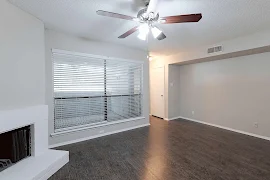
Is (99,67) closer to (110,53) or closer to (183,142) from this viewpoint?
(110,53)

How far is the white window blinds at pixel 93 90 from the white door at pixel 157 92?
130 cm

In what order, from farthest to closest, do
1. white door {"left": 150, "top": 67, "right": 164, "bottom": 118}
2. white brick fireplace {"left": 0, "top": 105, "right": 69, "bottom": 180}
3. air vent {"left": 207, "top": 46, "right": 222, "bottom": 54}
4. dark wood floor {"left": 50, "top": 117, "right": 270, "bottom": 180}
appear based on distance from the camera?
white door {"left": 150, "top": 67, "right": 164, "bottom": 118} → air vent {"left": 207, "top": 46, "right": 222, "bottom": 54} → dark wood floor {"left": 50, "top": 117, "right": 270, "bottom": 180} → white brick fireplace {"left": 0, "top": 105, "right": 69, "bottom": 180}

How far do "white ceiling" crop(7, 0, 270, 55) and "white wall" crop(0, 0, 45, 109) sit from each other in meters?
0.18

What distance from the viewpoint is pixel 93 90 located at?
3613mm

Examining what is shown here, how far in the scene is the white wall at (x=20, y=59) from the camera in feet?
6.24

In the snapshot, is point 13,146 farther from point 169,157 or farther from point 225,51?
point 225,51

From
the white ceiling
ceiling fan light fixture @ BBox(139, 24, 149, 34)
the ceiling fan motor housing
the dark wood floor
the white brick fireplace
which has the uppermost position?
the white ceiling

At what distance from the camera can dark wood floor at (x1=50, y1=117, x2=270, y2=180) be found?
2.13 m

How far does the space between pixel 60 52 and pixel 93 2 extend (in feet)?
5.14

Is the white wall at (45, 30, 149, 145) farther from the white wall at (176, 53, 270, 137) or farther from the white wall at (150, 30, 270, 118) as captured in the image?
the white wall at (176, 53, 270, 137)

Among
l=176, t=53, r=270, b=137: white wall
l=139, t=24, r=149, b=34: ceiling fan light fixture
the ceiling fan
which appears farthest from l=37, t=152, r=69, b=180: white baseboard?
l=176, t=53, r=270, b=137: white wall

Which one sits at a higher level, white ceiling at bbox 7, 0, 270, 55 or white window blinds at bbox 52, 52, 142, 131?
white ceiling at bbox 7, 0, 270, 55

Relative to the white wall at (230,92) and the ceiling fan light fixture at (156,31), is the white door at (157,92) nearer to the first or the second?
the white wall at (230,92)

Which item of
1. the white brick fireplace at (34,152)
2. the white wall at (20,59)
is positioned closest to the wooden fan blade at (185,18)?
the white wall at (20,59)
